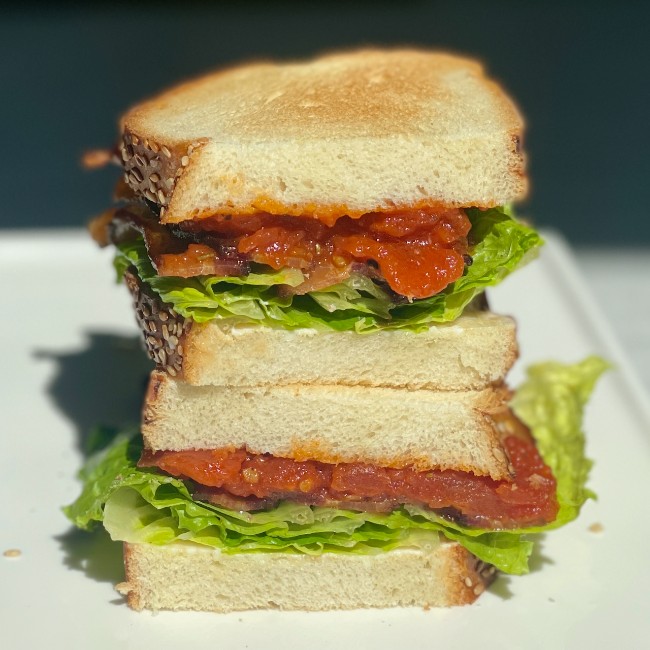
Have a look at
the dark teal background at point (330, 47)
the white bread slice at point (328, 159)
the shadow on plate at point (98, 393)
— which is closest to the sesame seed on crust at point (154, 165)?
the white bread slice at point (328, 159)

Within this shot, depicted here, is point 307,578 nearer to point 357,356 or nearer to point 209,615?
point 209,615

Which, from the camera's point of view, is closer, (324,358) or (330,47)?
→ (324,358)

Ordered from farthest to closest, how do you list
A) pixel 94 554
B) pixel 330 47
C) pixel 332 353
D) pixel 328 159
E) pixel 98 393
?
pixel 330 47 → pixel 98 393 → pixel 94 554 → pixel 332 353 → pixel 328 159

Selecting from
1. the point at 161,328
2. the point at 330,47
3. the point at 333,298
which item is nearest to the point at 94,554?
the point at 161,328

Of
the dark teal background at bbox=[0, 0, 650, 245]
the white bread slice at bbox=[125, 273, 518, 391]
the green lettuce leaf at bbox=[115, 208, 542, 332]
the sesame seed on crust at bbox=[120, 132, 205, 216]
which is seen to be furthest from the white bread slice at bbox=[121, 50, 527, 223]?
the dark teal background at bbox=[0, 0, 650, 245]

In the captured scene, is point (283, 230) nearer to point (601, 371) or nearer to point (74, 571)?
point (74, 571)
